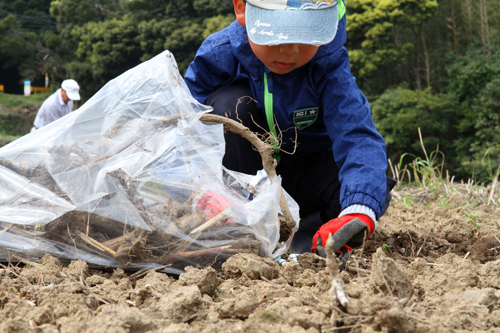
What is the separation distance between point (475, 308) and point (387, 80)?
1516 cm

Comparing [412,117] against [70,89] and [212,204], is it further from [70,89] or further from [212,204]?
[212,204]

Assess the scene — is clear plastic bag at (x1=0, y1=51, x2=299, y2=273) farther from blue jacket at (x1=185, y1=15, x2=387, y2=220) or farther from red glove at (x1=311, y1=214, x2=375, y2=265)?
blue jacket at (x1=185, y1=15, x2=387, y2=220)

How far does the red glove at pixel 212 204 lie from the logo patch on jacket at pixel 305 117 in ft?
1.78

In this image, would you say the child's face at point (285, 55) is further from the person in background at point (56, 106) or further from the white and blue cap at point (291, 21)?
the person in background at point (56, 106)

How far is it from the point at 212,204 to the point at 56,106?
17.1 feet

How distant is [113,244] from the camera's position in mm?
1202

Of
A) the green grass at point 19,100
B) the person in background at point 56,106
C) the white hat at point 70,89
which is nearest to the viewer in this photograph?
the person in background at point 56,106

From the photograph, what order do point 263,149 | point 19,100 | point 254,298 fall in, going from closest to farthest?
point 254,298 < point 263,149 < point 19,100

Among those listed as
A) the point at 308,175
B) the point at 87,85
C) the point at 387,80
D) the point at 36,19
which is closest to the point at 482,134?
the point at 387,80

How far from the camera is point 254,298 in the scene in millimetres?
947

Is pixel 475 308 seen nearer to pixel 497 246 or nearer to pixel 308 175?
pixel 497 246

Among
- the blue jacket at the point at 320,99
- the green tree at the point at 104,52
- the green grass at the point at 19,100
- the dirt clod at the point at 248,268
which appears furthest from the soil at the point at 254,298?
the green grass at the point at 19,100

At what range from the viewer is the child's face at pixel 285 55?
4.48 ft

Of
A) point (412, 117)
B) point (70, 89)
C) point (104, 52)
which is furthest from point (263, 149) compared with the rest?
point (104, 52)
